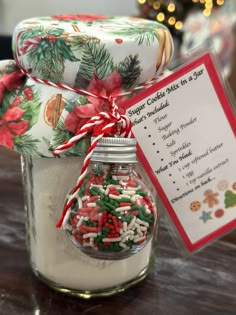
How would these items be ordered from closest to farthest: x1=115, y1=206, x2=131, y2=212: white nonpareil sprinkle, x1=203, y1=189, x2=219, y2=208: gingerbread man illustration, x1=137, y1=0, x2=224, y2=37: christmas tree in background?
x1=115, y1=206, x2=131, y2=212: white nonpareil sprinkle → x1=203, y1=189, x2=219, y2=208: gingerbread man illustration → x1=137, y1=0, x2=224, y2=37: christmas tree in background

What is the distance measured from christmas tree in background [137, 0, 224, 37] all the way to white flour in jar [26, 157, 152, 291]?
1.58 meters

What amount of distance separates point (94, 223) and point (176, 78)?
6.2 inches

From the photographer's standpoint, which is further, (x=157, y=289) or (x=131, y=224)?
(x=157, y=289)

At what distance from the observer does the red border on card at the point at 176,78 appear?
1.34 ft

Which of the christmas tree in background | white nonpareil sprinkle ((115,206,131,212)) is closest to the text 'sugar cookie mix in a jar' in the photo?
white nonpareil sprinkle ((115,206,131,212))

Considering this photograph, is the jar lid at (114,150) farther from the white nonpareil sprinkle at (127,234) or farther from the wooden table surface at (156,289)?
the wooden table surface at (156,289)

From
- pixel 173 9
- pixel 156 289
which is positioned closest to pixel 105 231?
pixel 156 289

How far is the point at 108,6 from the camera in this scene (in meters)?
2.37

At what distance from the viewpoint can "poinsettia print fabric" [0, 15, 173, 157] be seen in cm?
39

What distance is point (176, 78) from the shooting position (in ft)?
1.36

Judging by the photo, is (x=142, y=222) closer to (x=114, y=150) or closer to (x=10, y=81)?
(x=114, y=150)

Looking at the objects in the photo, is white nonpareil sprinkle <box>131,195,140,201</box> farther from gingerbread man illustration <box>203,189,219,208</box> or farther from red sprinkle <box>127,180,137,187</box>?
gingerbread man illustration <box>203,189,219,208</box>

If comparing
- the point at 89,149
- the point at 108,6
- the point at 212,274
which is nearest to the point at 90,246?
the point at 89,149

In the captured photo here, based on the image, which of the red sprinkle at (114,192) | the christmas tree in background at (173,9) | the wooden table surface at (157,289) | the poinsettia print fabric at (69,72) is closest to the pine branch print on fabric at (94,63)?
the poinsettia print fabric at (69,72)
